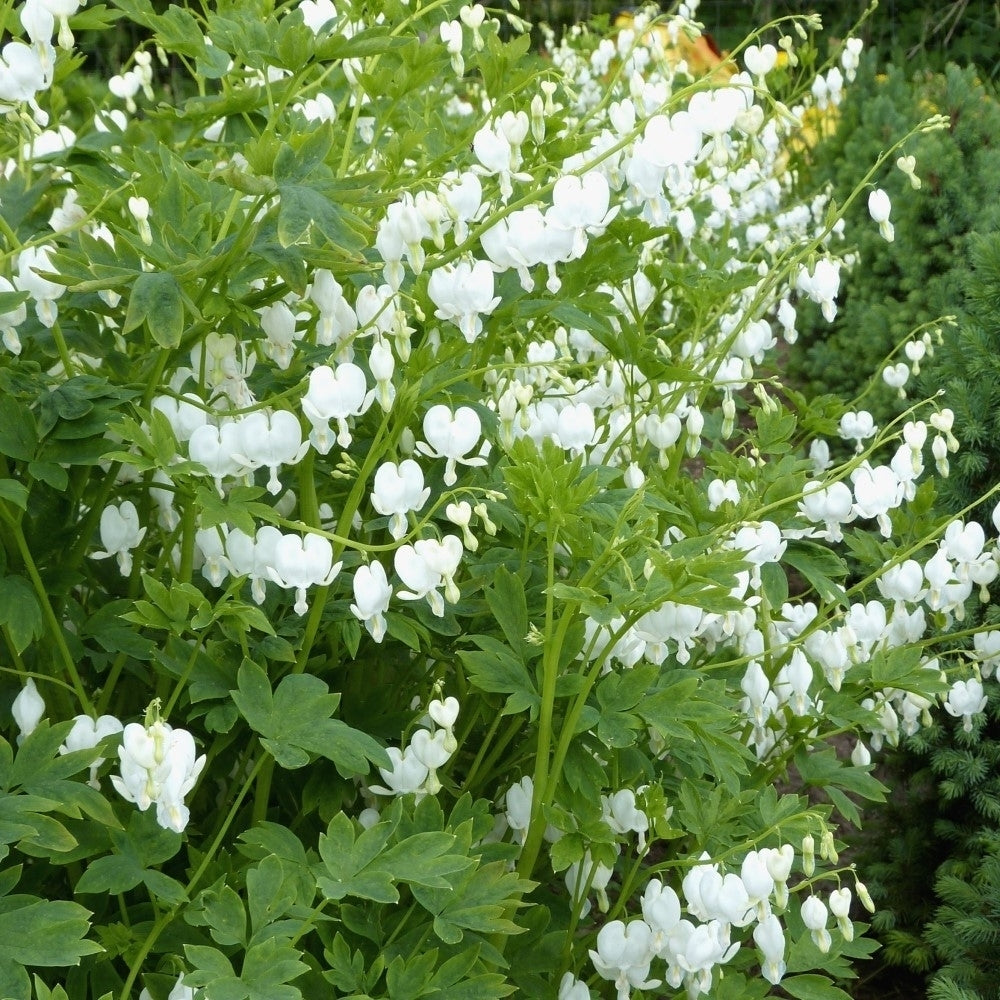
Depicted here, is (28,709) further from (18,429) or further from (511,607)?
(511,607)

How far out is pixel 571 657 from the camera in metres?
2.09

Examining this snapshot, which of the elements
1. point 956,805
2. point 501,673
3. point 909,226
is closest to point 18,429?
point 501,673

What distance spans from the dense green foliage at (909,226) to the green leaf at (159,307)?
3243 mm

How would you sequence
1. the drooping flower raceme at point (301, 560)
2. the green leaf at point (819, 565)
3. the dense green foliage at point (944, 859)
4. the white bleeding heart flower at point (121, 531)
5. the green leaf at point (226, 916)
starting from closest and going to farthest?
the green leaf at point (226, 916), the drooping flower raceme at point (301, 560), the white bleeding heart flower at point (121, 531), the green leaf at point (819, 565), the dense green foliage at point (944, 859)

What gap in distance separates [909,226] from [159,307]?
4.02 metres

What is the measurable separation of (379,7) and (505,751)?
144 cm

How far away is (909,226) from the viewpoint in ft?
16.6

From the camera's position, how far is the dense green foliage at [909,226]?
15.8ft

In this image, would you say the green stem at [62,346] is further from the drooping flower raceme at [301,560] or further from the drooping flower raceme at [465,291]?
the drooping flower raceme at [465,291]

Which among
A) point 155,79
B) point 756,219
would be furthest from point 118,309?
point 155,79

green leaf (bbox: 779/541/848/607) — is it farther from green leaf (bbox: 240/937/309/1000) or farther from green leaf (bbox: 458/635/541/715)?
green leaf (bbox: 240/937/309/1000)

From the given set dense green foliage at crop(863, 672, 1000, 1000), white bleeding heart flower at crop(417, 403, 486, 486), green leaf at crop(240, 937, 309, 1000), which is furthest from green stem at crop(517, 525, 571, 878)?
dense green foliage at crop(863, 672, 1000, 1000)

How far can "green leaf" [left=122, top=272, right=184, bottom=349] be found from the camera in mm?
1704

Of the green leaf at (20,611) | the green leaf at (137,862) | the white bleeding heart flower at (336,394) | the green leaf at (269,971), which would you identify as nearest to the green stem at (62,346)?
the green leaf at (20,611)
